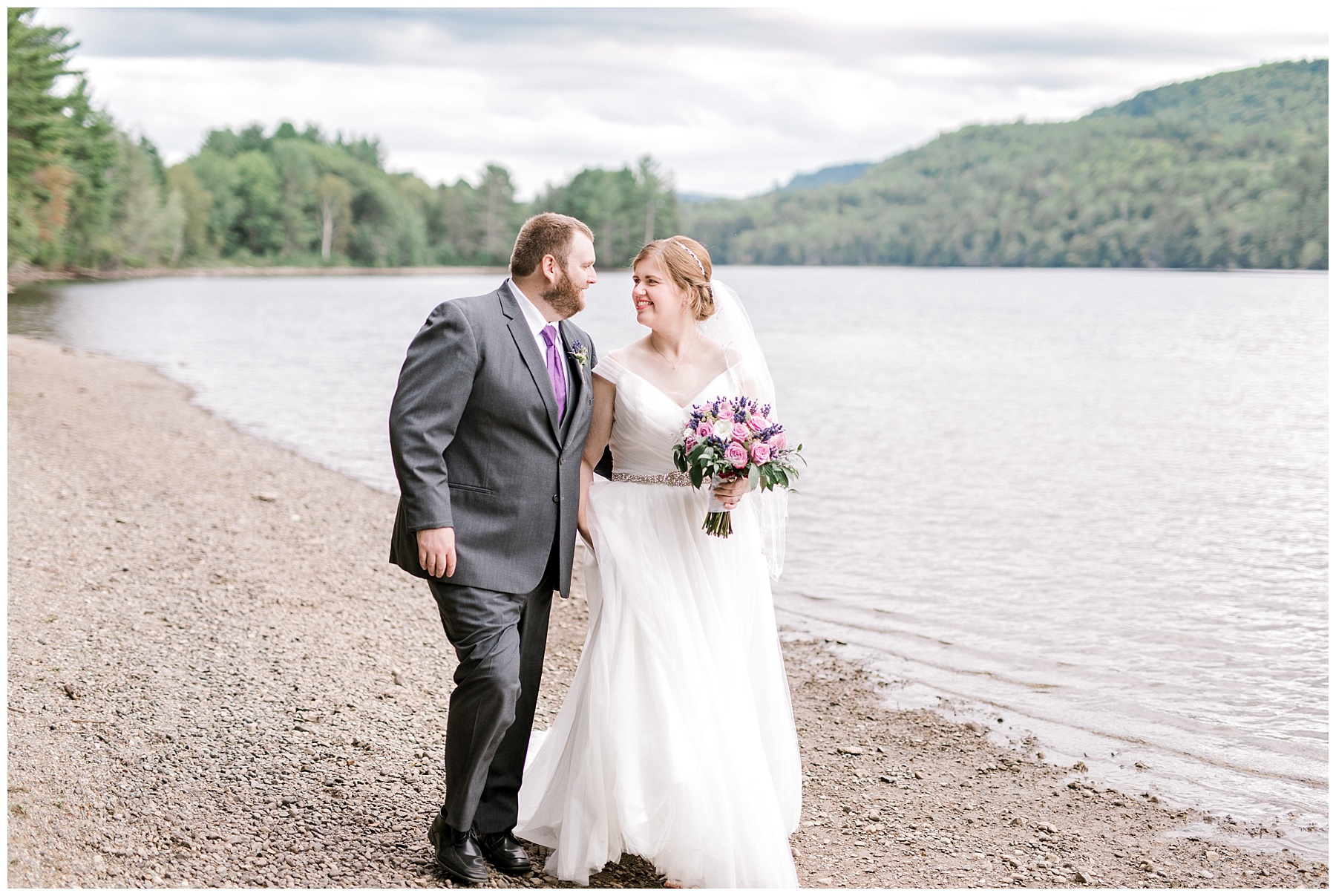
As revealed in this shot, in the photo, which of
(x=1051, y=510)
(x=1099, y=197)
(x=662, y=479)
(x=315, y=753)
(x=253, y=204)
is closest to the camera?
(x=662, y=479)

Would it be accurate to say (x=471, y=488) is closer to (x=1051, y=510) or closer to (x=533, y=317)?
(x=533, y=317)

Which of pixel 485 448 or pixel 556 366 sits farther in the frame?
pixel 556 366

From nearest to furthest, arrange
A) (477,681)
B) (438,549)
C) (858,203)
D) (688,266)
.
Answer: (438,549) < (477,681) < (688,266) < (858,203)

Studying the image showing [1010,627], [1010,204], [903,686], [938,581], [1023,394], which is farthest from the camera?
[1010,204]

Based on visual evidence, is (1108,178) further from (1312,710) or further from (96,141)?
(1312,710)

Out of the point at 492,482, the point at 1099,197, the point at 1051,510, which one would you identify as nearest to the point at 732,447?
the point at 492,482

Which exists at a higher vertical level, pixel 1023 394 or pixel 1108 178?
pixel 1108 178

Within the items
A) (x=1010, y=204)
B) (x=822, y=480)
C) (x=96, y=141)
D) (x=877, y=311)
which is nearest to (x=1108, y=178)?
(x=1010, y=204)

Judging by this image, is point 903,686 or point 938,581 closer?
point 903,686

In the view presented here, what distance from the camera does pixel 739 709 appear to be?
440cm

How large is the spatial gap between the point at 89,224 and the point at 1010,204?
355 feet

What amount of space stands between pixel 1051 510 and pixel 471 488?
12824mm

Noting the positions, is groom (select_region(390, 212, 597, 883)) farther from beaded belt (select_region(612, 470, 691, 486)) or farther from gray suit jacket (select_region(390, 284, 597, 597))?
beaded belt (select_region(612, 470, 691, 486))

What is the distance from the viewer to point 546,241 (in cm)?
429
